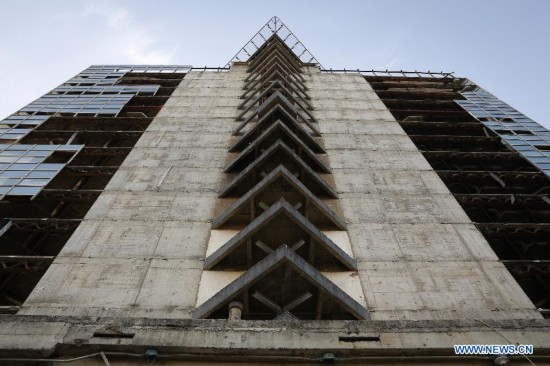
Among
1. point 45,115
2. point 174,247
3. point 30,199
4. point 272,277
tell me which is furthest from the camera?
point 45,115

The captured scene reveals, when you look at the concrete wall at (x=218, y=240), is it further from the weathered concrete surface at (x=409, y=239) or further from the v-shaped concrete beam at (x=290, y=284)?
the v-shaped concrete beam at (x=290, y=284)

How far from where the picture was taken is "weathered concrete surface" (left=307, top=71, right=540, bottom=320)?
32.0 ft

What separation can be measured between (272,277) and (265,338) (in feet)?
6.93

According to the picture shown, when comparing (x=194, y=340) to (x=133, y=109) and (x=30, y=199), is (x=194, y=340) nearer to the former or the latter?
(x=30, y=199)

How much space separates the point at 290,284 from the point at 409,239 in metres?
4.53

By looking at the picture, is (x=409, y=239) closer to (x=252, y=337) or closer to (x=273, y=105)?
(x=252, y=337)

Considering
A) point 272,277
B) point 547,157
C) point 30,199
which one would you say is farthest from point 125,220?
point 547,157

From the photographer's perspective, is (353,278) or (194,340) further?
(353,278)

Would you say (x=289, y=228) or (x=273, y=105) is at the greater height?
(x=273, y=105)

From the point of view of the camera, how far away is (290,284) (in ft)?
29.6

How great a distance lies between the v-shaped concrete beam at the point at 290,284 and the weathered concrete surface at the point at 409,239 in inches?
36.4

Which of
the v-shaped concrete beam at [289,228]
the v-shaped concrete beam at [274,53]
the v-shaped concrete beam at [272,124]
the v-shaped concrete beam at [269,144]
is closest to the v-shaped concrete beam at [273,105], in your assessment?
the v-shaped concrete beam at [272,124]

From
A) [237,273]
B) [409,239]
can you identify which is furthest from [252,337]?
[409,239]

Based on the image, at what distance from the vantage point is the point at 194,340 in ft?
22.2
